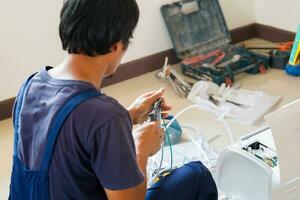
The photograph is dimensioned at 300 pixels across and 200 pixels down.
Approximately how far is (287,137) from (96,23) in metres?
0.67

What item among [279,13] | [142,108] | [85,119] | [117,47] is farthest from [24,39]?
[279,13]

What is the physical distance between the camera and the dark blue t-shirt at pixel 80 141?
2.72ft

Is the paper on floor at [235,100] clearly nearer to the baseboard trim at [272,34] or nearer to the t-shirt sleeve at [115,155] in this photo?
the baseboard trim at [272,34]

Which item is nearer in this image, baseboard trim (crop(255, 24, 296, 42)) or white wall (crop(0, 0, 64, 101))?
white wall (crop(0, 0, 64, 101))

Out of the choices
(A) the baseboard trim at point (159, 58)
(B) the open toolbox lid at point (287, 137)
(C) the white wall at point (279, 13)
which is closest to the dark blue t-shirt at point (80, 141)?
(B) the open toolbox lid at point (287, 137)

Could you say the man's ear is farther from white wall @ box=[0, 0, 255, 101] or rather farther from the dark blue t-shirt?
white wall @ box=[0, 0, 255, 101]

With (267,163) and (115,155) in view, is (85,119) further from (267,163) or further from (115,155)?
(267,163)

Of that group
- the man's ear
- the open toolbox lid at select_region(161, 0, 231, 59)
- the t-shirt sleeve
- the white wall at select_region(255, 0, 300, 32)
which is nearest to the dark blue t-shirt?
the t-shirt sleeve

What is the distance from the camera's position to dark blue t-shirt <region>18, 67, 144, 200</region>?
828 millimetres

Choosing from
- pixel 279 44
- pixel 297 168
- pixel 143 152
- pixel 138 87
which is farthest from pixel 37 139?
pixel 279 44

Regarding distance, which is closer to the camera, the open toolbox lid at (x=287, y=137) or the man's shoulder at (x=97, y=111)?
the man's shoulder at (x=97, y=111)

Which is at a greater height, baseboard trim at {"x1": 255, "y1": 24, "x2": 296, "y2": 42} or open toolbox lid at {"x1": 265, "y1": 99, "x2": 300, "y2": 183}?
open toolbox lid at {"x1": 265, "y1": 99, "x2": 300, "y2": 183}

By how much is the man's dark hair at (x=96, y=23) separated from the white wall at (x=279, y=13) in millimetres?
2252

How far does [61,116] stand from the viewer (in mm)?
839
